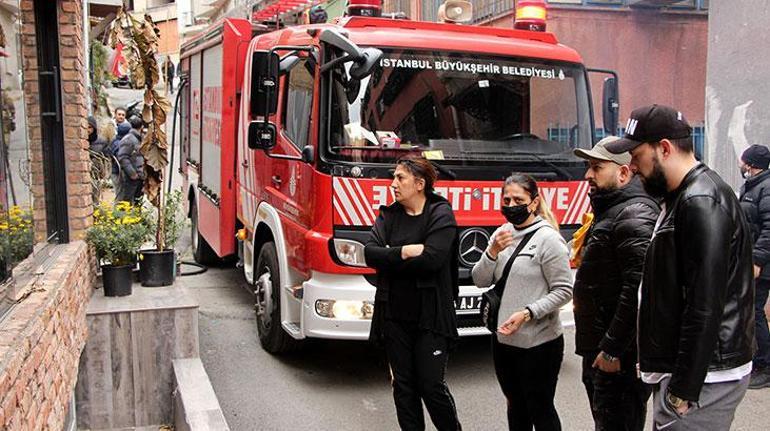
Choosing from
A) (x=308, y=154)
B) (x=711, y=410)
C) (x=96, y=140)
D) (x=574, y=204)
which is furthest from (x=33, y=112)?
(x=96, y=140)

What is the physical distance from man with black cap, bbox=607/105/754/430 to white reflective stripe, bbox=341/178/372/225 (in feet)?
8.50

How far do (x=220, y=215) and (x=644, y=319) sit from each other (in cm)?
567

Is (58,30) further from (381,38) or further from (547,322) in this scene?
(547,322)

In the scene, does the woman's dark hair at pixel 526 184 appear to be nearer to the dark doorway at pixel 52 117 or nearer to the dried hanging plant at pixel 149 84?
the dark doorway at pixel 52 117

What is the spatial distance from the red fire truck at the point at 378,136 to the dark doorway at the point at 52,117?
1324 mm

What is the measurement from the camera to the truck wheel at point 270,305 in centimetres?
608

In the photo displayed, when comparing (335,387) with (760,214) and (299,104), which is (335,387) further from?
(760,214)

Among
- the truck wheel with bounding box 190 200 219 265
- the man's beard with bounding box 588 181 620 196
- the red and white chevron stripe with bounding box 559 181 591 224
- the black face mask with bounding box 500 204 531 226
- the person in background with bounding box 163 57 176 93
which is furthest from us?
the person in background with bounding box 163 57 176 93

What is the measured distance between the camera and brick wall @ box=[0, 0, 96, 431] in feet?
9.26

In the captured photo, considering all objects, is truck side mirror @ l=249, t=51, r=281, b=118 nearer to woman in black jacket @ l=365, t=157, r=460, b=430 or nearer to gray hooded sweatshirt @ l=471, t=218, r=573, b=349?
woman in black jacket @ l=365, t=157, r=460, b=430

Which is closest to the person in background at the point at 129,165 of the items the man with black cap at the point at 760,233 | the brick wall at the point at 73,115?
the brick wall at the point at 73,115

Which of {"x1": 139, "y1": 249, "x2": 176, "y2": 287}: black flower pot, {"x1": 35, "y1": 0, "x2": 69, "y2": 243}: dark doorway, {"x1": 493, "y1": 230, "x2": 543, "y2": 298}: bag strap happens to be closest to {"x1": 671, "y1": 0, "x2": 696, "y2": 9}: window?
{"x1": 493, "y1": 230, "x2": 543, "y2": 298}: bag strap

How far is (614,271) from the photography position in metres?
3.44

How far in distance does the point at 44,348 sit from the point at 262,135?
276 centimetres
